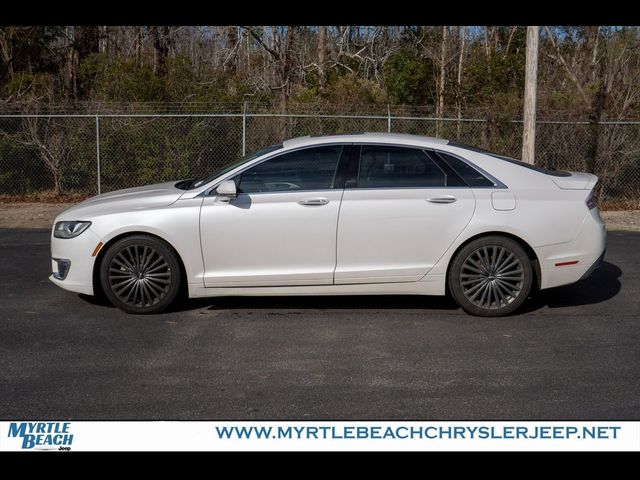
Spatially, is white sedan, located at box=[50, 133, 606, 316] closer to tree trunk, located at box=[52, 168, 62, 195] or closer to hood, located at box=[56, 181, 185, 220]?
hood, located at box=[56, 181, 185, 220]

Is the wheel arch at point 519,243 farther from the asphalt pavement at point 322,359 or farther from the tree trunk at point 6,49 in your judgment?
the tree trunk at point 6,49

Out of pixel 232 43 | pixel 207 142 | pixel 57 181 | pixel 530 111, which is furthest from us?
pixel 232 43

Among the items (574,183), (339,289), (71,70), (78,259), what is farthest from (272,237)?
(71,70)

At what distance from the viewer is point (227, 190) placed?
660 cm

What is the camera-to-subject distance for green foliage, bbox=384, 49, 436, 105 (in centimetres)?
2023

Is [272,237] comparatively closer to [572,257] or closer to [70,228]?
[70,228]

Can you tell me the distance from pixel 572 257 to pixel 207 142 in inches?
408

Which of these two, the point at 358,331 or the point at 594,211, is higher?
the point at 594,211

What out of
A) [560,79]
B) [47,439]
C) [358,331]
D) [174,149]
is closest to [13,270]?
[358,331]

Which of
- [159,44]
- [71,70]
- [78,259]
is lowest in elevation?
[78,259]

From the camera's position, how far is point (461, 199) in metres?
6.67

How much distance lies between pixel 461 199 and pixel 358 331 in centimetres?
148
